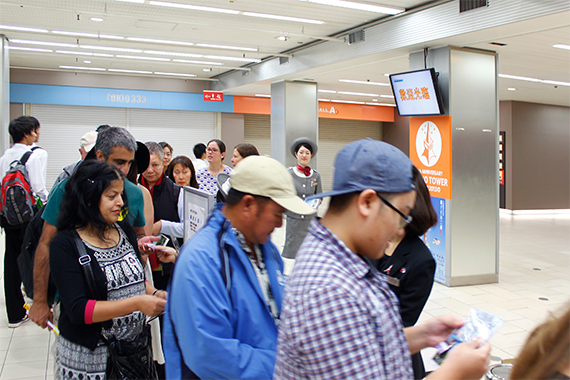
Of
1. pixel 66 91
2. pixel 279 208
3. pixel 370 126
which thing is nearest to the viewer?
pixel 279 208

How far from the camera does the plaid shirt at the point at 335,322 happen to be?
92cm

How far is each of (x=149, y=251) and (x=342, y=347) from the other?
5.73 ft

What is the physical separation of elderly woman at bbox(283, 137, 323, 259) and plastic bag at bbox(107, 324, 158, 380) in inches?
144

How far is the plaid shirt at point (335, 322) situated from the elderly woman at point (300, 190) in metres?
4.62

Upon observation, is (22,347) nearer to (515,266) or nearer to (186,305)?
Result: (186,305)

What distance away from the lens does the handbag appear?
1.89 meters

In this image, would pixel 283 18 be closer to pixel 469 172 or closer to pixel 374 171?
pixel 469 172

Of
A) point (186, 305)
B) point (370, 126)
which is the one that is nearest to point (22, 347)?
point (186, 305)

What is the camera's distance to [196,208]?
242 centimetres

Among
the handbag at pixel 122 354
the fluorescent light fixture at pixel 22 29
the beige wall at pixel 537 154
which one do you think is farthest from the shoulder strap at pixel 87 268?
the beige wall at pixel 537 154

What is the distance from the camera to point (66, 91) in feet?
44.5

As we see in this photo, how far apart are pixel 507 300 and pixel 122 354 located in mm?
5092

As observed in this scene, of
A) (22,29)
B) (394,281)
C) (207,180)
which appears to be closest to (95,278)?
(394,281)

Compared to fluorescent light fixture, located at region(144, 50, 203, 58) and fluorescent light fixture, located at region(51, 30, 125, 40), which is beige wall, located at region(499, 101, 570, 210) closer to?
fluorescent light fixture, located at region(144, 50, 203, 58)
